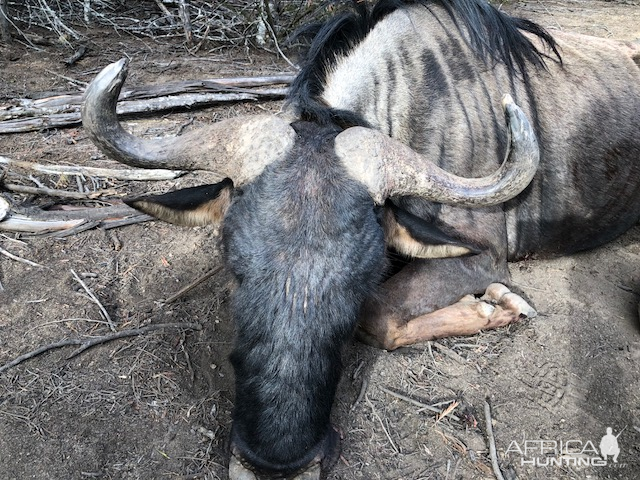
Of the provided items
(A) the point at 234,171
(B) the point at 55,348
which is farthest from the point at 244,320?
(B) the point at 55,348

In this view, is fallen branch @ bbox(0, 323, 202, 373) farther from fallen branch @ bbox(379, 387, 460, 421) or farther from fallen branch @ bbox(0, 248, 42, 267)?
fallen branch @ bbox(379, 387, 460, 421)

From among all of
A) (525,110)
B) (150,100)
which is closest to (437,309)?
(525,110)

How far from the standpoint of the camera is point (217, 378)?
346 cm

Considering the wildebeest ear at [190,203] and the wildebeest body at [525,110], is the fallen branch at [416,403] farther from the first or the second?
the wildebeest ear at [190,203]

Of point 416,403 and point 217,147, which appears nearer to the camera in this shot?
point 217,147

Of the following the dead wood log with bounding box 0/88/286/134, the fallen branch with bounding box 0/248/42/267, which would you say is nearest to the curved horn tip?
the fallen branch with bounding box 0/248/42/267

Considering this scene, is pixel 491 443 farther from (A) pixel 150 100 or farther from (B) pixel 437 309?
(A) pixel 150 100

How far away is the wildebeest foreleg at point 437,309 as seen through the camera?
3.71 m

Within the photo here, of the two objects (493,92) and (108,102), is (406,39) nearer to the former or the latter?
(493,92)

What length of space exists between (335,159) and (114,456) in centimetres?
197

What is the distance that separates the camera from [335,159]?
2879mm

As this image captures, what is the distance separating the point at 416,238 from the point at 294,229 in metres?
0.88

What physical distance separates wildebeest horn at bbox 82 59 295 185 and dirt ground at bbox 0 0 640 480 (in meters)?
1.28

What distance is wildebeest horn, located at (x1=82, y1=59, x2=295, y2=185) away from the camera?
283cm
